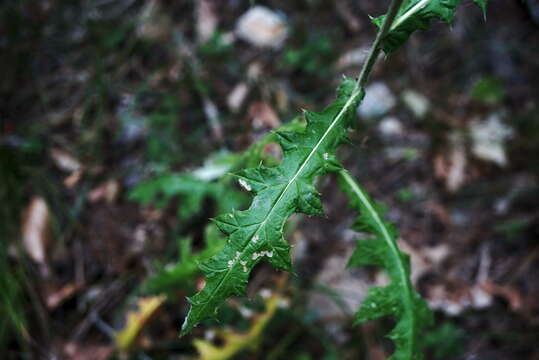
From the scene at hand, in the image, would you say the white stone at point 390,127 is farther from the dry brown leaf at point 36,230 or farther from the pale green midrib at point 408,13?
the dry brown leaf at point 36,230

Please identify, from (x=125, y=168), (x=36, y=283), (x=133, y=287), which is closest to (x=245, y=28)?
(x=125, y=168)

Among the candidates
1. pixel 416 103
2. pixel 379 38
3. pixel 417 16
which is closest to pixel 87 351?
pixel 379 38

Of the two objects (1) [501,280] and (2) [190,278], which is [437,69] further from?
(2) [190,278]

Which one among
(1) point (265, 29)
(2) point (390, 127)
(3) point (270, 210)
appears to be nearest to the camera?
(3) point (270, 210)

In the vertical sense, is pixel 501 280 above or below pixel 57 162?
below

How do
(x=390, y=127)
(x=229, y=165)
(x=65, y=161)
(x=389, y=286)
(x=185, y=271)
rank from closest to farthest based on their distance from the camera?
(x=389, y=286), (x=185, y=271), (x=229, y=165), (x=65, y=161), (x=390, y=127)

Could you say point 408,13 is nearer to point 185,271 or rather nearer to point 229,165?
point 229,165
